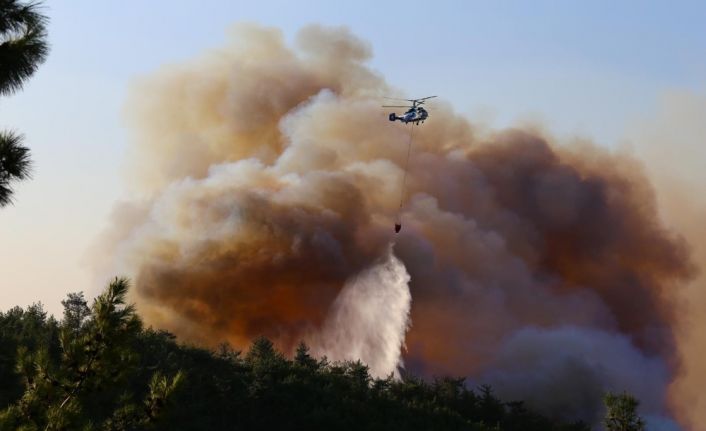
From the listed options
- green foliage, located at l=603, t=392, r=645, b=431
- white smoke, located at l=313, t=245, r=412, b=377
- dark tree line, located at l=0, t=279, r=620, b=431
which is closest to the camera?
green foliage, located at l=603, t=392, r=645, b=431

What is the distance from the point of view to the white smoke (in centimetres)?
11412

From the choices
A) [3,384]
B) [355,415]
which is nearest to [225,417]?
[355,415]

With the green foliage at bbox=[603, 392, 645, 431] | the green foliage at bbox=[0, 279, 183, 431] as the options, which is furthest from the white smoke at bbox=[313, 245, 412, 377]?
the green foliage at bbox=[0, 279, 183, 431]

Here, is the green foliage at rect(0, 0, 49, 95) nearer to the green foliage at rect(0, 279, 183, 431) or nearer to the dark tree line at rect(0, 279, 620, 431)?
the green foliage at rect(0, 279, 183, 431)

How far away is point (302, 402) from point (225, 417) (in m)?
7.65

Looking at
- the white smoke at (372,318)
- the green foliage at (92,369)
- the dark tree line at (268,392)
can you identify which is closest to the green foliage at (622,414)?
the dark tree line at (268,392)

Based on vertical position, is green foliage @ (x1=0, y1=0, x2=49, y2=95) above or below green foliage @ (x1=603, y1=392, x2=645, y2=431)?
below

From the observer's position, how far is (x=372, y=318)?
381ft

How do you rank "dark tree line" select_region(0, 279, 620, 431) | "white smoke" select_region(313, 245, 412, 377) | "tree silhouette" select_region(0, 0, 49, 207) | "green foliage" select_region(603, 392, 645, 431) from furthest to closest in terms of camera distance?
"white smoke" select_region(313, 245, 412, 377) → "dark tree line" select_region(0, 279, 620, 431) → "green foliage" select_region(603, 392, 645, 431) → "tree silhouette" select_region(0, 0, 49, 207)

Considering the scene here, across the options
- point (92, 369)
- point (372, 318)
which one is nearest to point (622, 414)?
point (92, 369)

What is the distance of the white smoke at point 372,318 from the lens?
114125 millimetres

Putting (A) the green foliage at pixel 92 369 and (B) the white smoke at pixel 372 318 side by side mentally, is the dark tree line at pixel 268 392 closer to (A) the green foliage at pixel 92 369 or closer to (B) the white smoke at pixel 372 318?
(B) the white smoke at pixel 372 318

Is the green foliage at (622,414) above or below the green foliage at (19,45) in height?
above

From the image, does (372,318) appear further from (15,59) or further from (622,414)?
(15,59)
